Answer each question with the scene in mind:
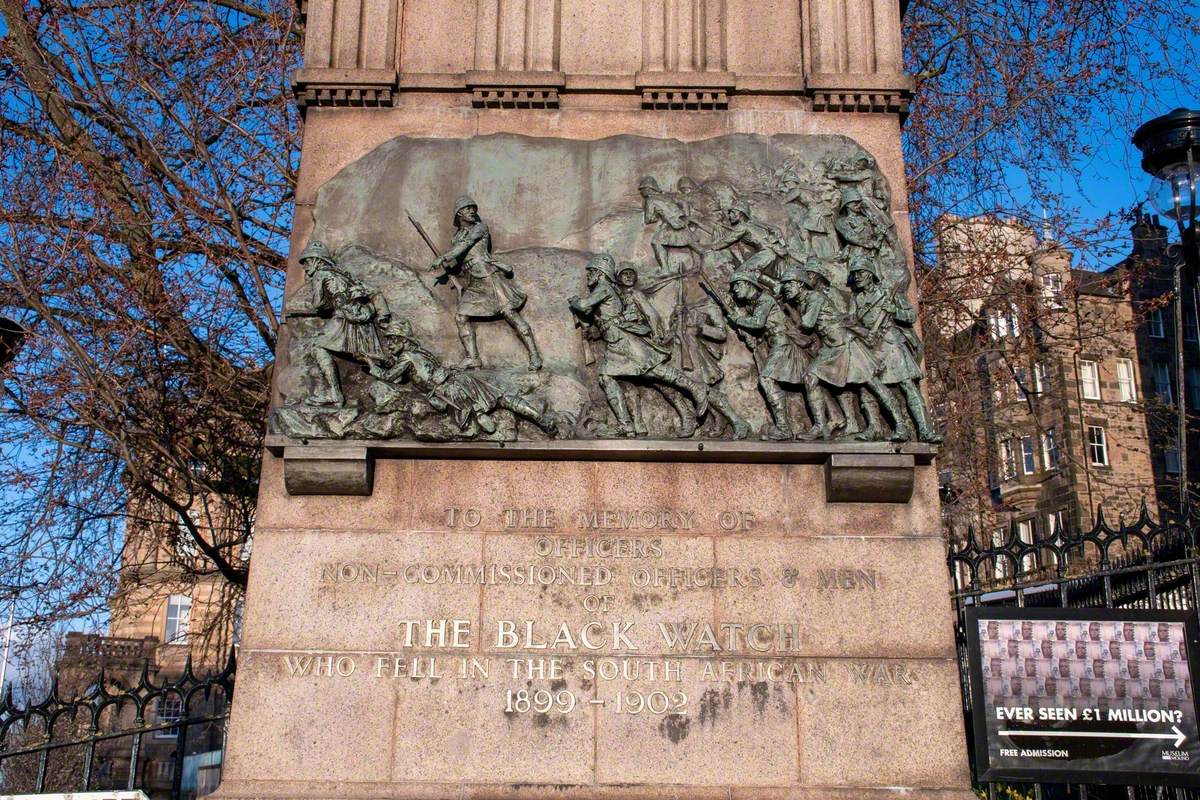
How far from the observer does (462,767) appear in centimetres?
866

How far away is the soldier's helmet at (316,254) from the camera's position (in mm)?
9695

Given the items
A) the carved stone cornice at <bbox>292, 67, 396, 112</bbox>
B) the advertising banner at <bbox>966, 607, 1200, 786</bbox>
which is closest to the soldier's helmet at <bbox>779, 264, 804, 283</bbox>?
the advertising banner at <bbox>966, 607, 1200, 786</bbox>

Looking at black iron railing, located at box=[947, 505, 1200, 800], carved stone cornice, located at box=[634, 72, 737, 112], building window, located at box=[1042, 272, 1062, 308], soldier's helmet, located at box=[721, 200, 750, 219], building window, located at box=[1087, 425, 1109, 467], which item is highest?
building window, located at box=[1087, 425, 1109, 467]

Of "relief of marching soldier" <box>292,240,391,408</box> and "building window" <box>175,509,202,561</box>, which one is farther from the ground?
"relief of marching soldier" <box>292,240,391,408</box>

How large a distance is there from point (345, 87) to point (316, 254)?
6.01 feet

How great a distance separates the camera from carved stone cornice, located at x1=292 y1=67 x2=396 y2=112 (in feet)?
34.8

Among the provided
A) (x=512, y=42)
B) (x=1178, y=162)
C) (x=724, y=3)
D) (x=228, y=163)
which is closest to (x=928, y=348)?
(x=1178, y=162)

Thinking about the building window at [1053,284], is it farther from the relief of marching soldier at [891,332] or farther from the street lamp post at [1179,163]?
the relief of marching soldier at [891,332]

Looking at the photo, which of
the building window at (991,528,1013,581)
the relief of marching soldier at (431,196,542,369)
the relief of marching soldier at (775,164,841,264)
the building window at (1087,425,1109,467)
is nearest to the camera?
the relief of marching soldier at (431,196,542,369)

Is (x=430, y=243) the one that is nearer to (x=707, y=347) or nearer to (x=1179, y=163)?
(x=707, y=347)

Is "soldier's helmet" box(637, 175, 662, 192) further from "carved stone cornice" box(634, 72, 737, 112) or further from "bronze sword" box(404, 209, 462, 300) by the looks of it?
"bronze sword" box(404, 209, 462, 300)

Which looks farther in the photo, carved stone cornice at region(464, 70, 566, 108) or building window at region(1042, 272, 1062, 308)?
building window at region(1042, 272, 1062, 308)

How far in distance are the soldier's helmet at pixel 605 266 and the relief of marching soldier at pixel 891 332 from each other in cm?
194

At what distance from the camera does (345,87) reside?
10.6 m
